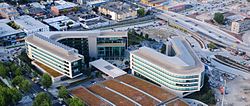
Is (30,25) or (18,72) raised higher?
(30,25)

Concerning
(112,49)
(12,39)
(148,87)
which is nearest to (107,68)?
(112,49)

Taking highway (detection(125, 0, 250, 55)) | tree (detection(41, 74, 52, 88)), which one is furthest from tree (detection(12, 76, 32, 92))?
highway (detection(125, 0, 250, 55))

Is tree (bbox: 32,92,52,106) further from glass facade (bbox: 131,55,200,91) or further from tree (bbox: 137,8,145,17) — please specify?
tree (bbox: 137,8,145,17)

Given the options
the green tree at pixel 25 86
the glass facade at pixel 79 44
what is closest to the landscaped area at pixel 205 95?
the glass facade at pixel 79 44

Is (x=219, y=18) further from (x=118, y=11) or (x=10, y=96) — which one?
(x=10, y=96)

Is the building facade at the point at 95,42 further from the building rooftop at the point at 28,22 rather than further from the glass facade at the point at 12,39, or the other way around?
the building rooftop at the point at 28,22

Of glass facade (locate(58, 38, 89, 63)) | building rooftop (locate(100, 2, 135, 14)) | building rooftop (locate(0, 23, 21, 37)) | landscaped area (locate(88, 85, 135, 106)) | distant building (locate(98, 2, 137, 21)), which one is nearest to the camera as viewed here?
landscaped area (locate(88, 85, 135, 106))
